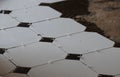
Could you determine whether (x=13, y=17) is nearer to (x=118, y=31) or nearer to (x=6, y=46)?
(x=6, y=46)

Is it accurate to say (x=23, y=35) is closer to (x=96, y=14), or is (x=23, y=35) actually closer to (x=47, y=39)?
(x=47, y=39)

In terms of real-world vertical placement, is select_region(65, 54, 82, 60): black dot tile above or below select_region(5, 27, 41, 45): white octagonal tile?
below

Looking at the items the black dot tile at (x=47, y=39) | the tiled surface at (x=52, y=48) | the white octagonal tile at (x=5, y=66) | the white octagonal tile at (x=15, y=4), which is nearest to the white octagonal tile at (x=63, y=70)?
the tiled surface at (x=52, y=48)

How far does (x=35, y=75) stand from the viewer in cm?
242

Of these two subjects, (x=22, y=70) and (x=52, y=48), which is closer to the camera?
(x=22, y=70)

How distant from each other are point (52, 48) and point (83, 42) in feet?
0.94

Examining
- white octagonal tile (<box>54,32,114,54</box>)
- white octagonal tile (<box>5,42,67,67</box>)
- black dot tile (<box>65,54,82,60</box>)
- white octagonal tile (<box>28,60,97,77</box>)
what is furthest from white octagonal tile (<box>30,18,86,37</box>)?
white octagonal tile (<box>28,60,97,77</box>)

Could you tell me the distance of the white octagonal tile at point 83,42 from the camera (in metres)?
2.78

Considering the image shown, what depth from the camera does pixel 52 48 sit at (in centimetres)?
281

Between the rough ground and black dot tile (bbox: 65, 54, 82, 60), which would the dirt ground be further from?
black dot tile (bbox: 65, 54, 82, 60)

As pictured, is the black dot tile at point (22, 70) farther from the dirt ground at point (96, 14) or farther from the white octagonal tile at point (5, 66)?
the dirt ground at point (96, 14)

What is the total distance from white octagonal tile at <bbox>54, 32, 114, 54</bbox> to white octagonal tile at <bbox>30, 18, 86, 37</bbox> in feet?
0.36

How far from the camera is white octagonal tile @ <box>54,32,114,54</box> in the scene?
9.13ft

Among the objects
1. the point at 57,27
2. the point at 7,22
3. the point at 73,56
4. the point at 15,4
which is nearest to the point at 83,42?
the point at 73,56
